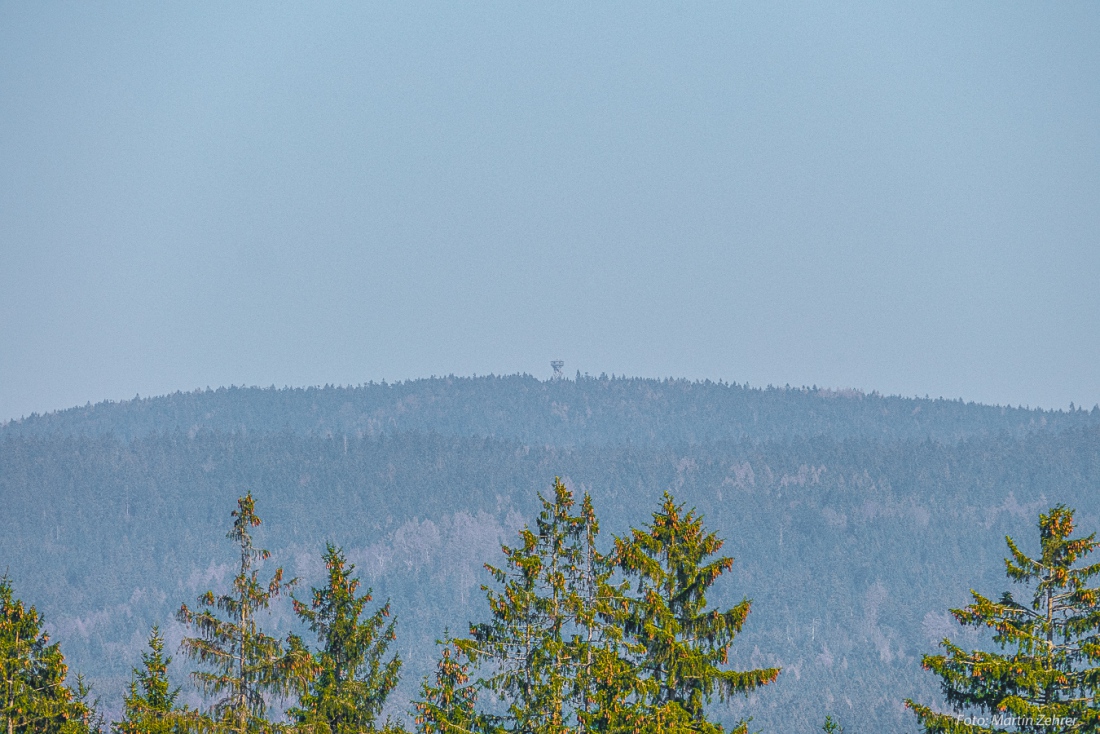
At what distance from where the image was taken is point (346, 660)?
101ft

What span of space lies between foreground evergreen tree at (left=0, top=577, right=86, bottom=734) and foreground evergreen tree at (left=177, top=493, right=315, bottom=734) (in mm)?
3638

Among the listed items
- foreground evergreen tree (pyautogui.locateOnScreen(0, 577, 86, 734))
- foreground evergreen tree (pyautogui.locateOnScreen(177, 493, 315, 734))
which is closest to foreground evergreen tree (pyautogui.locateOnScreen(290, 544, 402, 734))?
foreground evergreen tree (pyautogui.locateOnScreen(177, 493, 315, 734))

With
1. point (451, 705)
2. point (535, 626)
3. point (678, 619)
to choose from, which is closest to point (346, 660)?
point (451, 705)

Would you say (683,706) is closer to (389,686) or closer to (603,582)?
(603,582)

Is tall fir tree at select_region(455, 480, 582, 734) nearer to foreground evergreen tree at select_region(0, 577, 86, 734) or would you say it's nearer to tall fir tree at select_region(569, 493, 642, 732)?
tall fir tree at select_region(569, 493, 642, 732)

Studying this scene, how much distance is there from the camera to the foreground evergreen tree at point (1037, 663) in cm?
2380

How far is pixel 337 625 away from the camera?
3066 centimetres

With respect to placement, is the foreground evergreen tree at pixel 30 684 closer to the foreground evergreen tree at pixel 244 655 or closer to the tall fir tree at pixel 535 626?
the foreground evergreen tree at pixel 244 655

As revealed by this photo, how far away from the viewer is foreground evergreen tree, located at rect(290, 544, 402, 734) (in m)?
30.2

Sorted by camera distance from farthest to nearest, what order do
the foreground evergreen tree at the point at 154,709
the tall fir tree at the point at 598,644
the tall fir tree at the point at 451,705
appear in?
1. the foreground evergreen tree at the point at 154,709
2. the tall fir tree at the point at 451,705
3. the tall fir tree at the point at 598,644

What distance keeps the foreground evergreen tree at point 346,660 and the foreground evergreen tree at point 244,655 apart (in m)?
1.72

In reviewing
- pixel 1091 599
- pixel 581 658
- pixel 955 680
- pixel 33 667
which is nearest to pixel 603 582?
pixel 581 658

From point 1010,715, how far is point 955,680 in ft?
2.80

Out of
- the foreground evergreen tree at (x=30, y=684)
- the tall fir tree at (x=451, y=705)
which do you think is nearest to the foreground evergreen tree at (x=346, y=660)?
the tall fir tree at (x=451, y=705)
